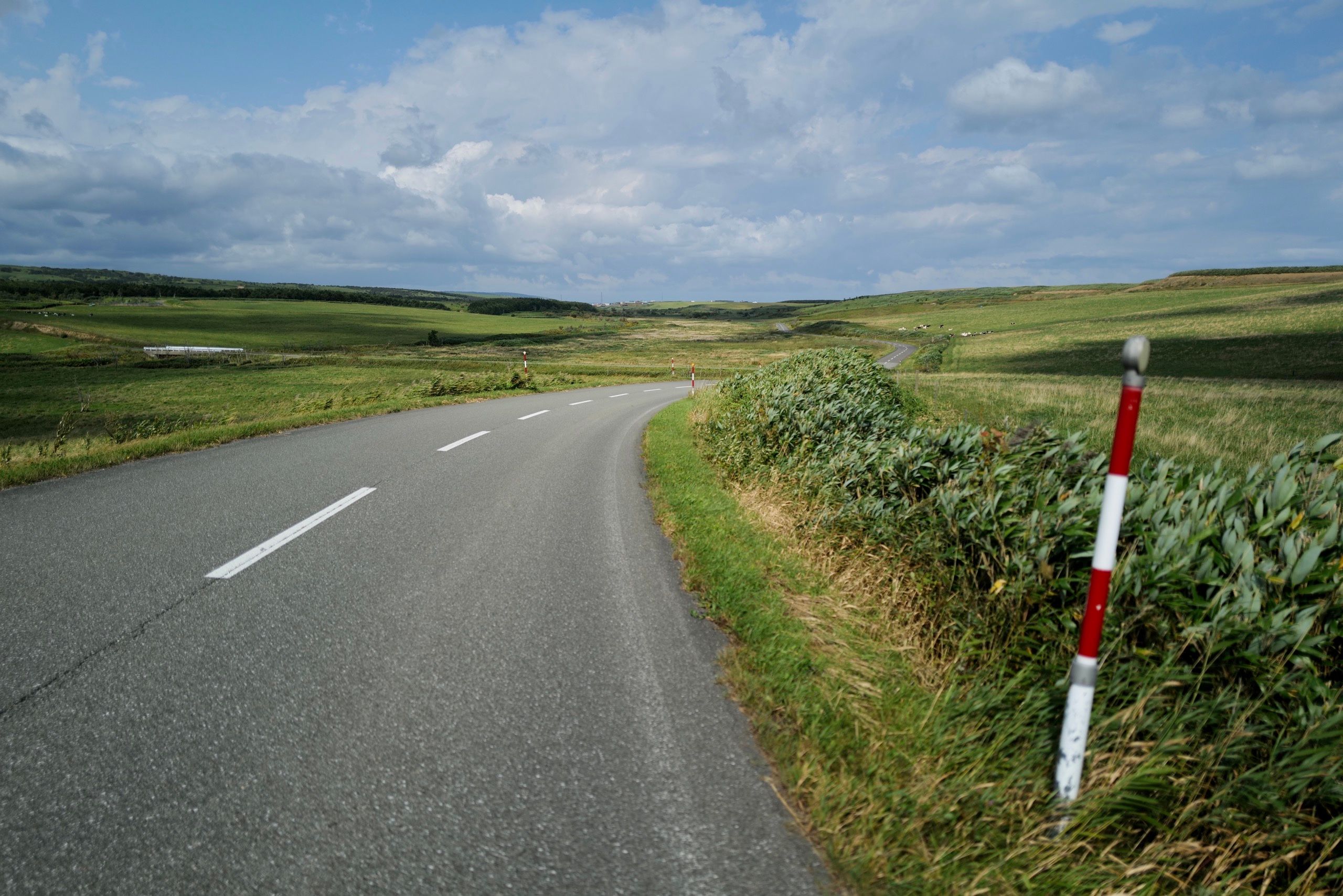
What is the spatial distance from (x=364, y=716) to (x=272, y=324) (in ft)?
337

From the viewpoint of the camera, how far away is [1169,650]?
118 inches

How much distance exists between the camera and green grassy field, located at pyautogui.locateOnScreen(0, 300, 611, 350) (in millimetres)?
69688

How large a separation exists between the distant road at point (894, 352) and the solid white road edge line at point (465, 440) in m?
28.1

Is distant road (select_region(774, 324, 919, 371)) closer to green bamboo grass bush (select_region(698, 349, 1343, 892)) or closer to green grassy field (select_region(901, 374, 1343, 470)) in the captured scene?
green grassy field (select_region(901, 374, 1343, 470))

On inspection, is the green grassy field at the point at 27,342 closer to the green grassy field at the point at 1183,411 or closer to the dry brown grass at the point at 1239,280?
the green grassy field at the point at 1183,411

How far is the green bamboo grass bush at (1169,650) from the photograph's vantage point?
251 cm

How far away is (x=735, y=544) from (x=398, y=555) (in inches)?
112

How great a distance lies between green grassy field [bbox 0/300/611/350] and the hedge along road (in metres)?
69.8

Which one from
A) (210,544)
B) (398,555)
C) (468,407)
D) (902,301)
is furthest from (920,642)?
(902,301)

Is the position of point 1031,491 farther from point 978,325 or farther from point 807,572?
point 978,325

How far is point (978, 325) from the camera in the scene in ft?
299

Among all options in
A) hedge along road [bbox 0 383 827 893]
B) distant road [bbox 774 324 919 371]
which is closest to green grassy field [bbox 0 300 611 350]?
distant road [bbox 774 324 919 371]

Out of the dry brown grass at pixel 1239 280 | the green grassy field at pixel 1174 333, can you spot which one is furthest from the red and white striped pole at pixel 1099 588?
the dry brown grass at pixel 1239 280

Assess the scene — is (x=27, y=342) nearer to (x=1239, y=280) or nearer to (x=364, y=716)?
(x=364, y=716)
